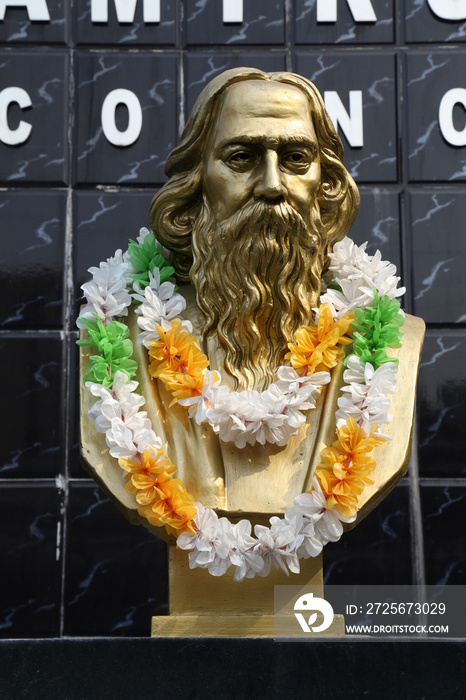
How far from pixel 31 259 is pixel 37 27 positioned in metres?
1.20

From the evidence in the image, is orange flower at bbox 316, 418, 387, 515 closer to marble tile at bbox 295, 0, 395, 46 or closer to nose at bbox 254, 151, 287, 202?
nose at bbox 254, 151, 287, 202

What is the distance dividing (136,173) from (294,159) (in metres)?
2.03

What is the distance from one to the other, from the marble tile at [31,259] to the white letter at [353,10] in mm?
1644

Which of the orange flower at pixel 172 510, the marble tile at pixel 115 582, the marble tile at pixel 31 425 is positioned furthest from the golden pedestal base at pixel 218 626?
the marble tile at pixel 31 425

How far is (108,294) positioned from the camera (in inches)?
151

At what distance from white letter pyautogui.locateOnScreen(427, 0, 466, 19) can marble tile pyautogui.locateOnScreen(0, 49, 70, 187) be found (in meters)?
1.90

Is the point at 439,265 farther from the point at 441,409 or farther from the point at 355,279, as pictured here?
the point at 355,279

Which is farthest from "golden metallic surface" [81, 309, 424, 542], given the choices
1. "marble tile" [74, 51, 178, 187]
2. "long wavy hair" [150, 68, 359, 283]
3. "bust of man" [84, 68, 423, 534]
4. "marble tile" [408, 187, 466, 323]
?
"marble tile" [74, 51, 178, 187]

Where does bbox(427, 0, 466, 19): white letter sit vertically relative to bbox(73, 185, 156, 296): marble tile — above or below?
above

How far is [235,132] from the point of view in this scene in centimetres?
365

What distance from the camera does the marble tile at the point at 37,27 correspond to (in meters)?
5.66

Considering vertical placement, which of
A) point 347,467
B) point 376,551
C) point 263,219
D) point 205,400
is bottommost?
point 376,551

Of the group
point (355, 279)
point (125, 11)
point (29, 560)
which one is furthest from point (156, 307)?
point (125, 11)

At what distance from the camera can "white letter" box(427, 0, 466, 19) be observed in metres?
5.73
